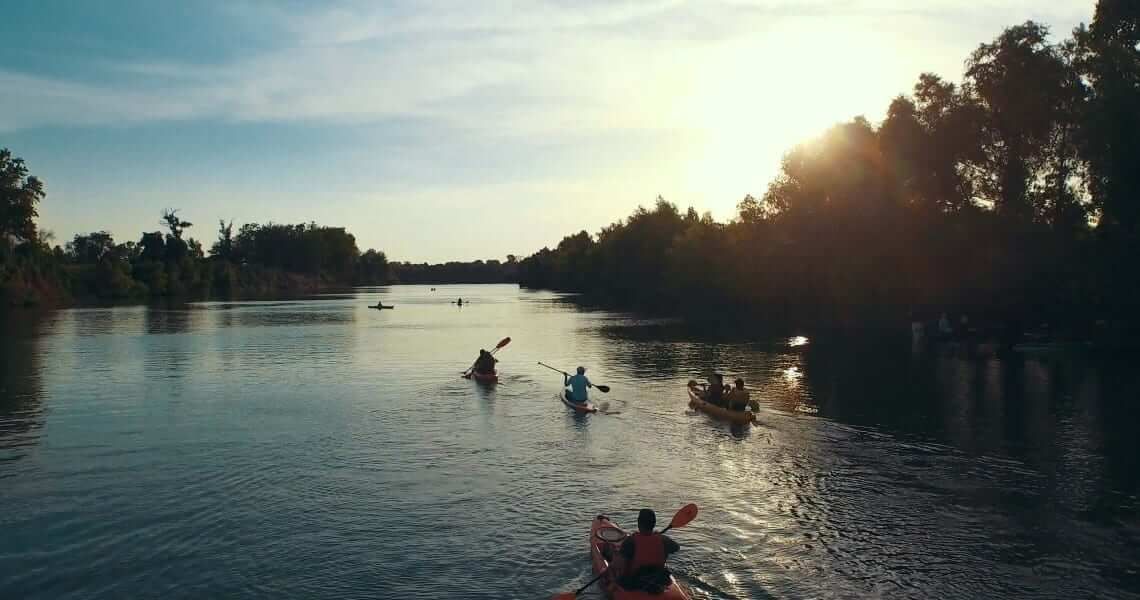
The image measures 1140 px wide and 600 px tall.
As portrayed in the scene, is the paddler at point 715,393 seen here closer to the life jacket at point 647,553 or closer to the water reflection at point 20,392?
the life jacket at point 647,553

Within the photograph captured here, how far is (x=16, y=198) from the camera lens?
129750 mm

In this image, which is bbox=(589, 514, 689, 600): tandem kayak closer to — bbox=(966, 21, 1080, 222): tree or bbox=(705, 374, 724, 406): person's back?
bbox=(705, 374, 724, 406): person's back

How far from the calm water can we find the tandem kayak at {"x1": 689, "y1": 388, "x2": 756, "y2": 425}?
75 cm

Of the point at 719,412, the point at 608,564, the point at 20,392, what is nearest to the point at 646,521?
the point at 608,564

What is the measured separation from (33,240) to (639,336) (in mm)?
119429

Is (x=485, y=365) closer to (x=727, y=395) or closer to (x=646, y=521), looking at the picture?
(x=727, y=395)

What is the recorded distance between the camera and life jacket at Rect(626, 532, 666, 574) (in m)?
14.4

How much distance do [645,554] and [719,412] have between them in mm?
17914

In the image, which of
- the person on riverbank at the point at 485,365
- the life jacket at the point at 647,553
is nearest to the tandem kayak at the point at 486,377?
the person on riverbank at the point at 485,365

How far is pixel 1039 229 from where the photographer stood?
204ft

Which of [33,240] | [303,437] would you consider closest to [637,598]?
[303,437]

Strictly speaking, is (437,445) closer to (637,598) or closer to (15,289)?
(637,598)

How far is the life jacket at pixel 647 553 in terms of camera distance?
47.3ft

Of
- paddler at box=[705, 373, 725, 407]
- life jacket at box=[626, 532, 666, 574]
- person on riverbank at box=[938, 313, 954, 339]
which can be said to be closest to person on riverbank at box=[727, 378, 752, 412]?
paddler at box=[705, 373, 725, 407]
